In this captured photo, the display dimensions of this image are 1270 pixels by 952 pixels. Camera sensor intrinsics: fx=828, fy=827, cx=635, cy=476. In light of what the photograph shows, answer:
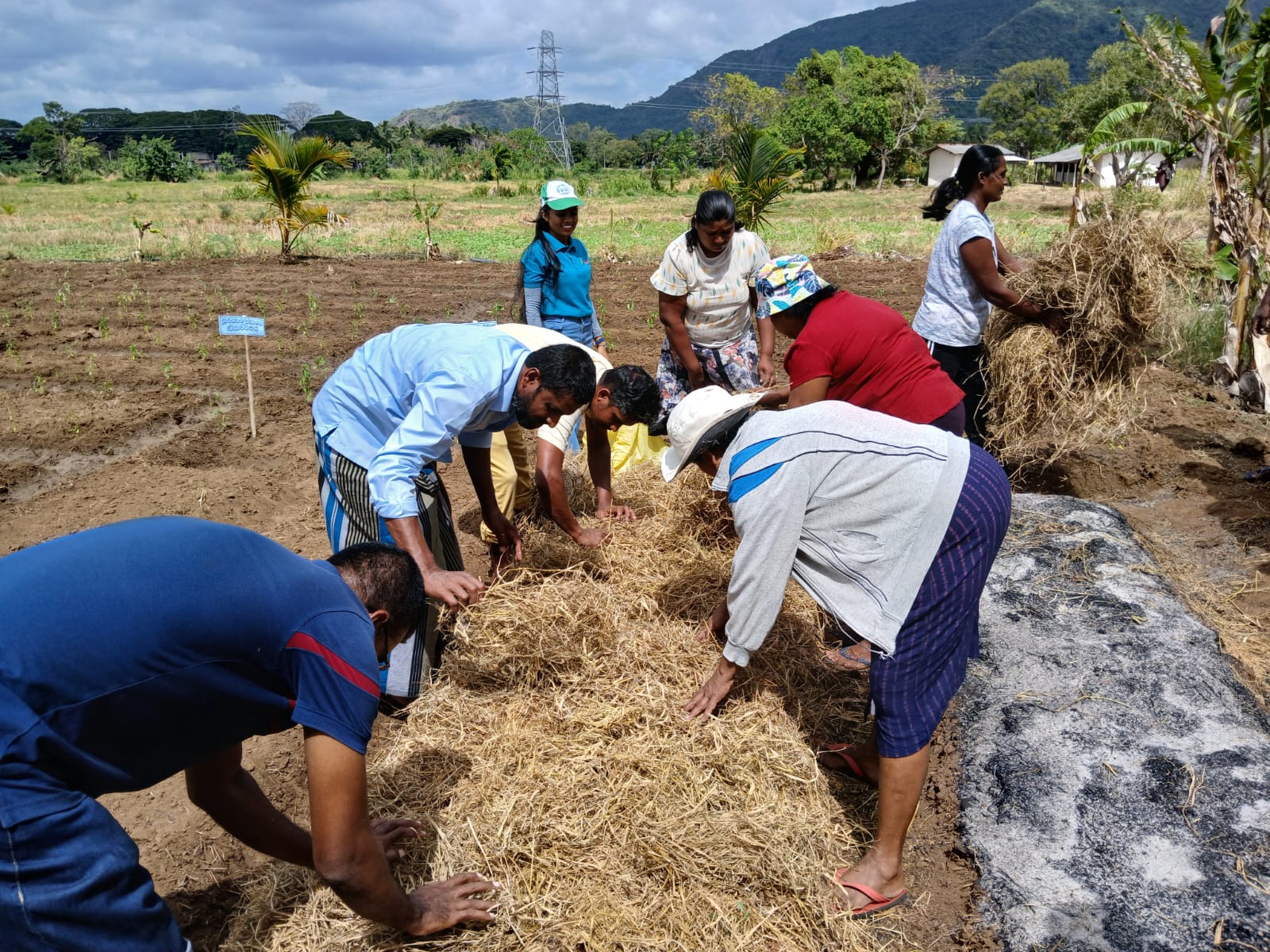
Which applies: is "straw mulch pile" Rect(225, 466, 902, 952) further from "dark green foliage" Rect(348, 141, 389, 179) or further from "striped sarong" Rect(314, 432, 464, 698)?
"dark green foliage" Rect(348, 141, 389, 179)

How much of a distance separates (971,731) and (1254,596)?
2.27 meters

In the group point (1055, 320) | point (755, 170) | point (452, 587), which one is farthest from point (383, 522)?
point (755, 170)

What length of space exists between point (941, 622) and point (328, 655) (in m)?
1.68

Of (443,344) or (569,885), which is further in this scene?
(443,344)

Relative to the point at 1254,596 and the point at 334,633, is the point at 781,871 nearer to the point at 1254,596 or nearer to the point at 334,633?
the point at 334,633

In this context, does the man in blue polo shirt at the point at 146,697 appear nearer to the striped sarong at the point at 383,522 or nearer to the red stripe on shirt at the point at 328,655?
the red stripe on shirt at the point at 328,655

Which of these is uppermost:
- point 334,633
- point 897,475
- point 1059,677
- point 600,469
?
point 897,475

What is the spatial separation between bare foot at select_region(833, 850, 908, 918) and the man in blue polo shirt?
136 cm

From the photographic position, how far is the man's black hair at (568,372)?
2.88 meters

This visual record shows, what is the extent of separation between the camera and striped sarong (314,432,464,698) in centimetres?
333

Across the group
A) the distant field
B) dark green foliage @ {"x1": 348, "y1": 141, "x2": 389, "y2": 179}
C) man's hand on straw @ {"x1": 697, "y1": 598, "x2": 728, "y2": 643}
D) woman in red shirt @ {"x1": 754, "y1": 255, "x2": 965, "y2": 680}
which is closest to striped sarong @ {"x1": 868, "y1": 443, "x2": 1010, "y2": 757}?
man's hand on straw @ {"x1": 697, "y1": 598, "x2": 728, "y2": 643}

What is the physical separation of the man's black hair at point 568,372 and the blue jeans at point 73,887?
1777mm

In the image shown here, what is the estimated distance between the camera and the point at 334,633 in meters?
1.68

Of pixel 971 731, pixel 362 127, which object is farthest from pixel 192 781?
pixel 362 127
